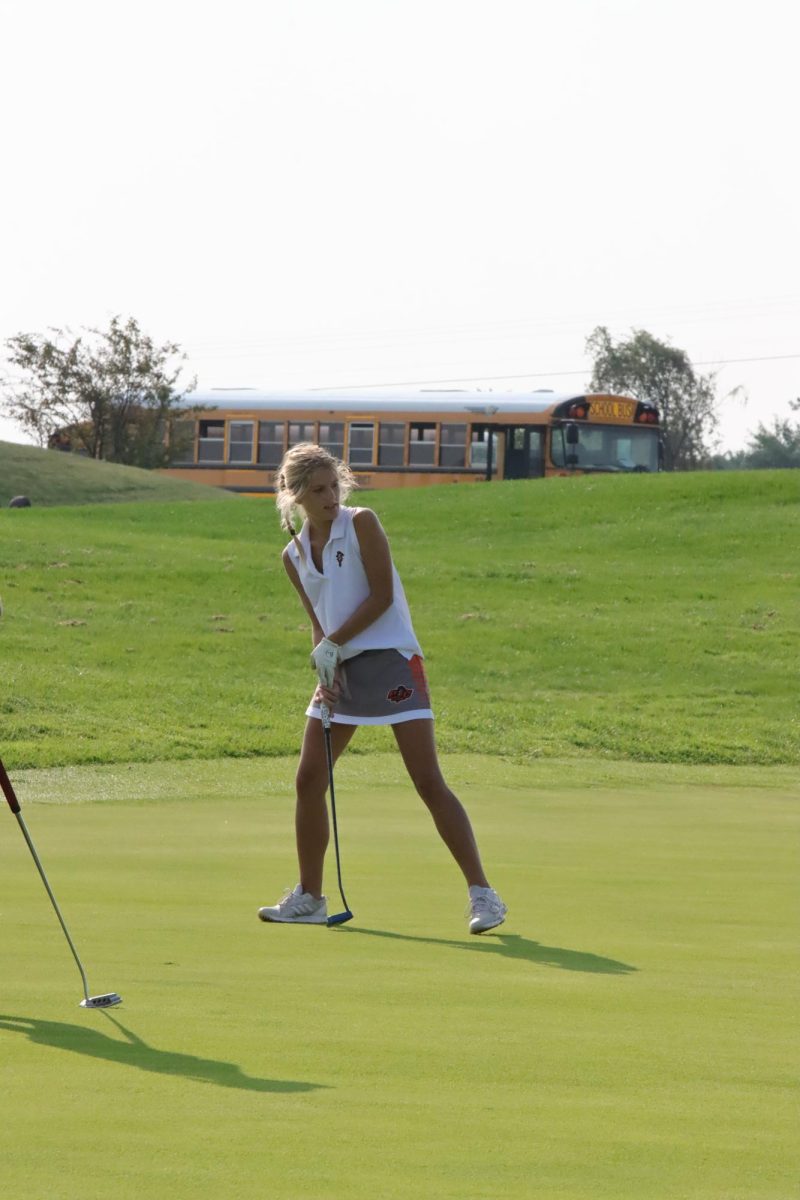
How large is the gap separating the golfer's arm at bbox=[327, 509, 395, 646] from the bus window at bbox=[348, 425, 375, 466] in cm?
3965

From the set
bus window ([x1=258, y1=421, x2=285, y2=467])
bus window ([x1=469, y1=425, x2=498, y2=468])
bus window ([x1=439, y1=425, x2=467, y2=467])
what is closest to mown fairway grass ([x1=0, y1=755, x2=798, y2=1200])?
bus window ([x1=439, y1=425, x2=467, y2=467])

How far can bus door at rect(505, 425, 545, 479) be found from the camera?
152 feet

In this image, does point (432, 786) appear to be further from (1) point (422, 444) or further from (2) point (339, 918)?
(1) point (422, 444)

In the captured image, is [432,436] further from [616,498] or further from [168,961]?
[168,961]

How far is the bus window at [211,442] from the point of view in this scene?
2009 inches

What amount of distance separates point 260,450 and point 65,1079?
44705 millimetres

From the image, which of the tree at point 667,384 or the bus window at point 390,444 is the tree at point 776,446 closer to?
the tree at point 667,384

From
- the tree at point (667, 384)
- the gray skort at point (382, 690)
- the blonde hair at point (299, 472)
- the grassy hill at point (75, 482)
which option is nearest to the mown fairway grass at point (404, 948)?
the gray skort at point (382, 690)

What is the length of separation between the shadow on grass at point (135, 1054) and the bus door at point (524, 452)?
41.8m

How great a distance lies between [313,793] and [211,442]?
1781 inches

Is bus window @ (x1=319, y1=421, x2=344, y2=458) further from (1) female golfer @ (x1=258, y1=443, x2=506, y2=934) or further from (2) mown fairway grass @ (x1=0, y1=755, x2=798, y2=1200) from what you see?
(1) female golfer @ (x1=258, y1=443, x2=506, y2=934)

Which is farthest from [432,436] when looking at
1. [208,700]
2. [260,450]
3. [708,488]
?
[208,700]

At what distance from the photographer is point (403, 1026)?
16.3 ft

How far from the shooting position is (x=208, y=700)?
18.9 metres
